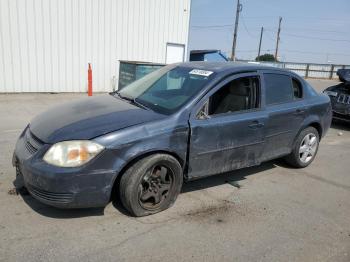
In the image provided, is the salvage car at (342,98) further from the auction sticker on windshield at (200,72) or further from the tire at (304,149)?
the auction sticker on windshield at (200,72)

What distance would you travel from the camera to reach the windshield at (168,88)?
12.6 feet

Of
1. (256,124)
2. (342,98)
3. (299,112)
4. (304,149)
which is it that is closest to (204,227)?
(256,124)

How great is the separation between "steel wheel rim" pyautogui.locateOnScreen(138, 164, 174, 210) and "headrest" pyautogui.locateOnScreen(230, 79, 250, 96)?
1.40 meters

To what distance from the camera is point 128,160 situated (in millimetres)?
3229

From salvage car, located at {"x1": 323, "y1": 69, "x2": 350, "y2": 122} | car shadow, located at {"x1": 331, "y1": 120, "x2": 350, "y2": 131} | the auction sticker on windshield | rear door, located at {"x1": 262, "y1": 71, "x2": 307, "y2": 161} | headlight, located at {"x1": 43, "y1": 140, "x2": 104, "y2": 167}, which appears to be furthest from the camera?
car shadow, located at {"x1": 331, "y1": 120, "x2": 350, "y2": 131}

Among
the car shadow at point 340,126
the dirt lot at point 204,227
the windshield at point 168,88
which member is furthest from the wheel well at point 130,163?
the car shadow at point 340,126

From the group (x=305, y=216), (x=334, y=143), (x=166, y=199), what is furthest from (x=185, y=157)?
(x=334, y=143)

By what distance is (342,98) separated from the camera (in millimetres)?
8922

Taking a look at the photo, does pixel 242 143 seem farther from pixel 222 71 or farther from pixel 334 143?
pixel 334 143

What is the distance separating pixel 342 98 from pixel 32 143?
8.07 meters

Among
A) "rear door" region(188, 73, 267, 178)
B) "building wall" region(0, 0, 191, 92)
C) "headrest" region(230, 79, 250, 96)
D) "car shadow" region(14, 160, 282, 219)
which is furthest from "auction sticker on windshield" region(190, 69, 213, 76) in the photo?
"building wall" region(0, 0, 191, 92)

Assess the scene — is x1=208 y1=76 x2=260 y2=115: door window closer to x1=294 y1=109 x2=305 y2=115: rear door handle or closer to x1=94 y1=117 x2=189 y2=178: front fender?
x1=94 y1=117 x2=189 y2=178: front fender

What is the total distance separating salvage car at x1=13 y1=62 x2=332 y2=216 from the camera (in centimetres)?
310

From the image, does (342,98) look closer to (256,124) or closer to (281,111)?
(281,111)
